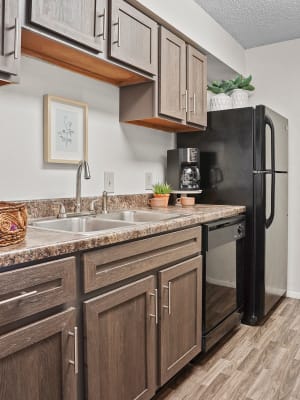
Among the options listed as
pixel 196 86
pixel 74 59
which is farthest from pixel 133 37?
pixel 196 86

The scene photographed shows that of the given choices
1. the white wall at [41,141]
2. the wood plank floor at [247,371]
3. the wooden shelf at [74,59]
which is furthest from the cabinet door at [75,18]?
the wood plank floor at [247,371]

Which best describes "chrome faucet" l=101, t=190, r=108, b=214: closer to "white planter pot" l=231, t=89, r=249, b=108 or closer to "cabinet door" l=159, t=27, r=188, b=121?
"cabinet door" l=159, t=27, r=188, b=121

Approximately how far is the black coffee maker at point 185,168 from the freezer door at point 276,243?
20.2 inches

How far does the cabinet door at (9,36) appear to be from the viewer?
1221 millimetres

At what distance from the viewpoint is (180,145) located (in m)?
2.86

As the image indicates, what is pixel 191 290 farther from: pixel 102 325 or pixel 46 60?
pixel 46 60

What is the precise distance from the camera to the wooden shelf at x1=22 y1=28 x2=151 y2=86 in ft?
4.84

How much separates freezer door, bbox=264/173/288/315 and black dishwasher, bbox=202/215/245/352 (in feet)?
0.92

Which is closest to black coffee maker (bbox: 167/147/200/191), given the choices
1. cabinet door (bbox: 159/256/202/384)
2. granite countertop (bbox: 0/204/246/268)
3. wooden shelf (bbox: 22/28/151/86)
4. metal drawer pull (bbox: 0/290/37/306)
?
wooden shelf (bbox: 22/28/151/86)

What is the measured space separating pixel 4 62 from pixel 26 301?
836 mm

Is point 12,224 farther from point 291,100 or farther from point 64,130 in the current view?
point 291,100

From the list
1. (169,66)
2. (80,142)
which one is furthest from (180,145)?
(80,142)

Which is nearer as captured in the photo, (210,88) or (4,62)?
(4,62)

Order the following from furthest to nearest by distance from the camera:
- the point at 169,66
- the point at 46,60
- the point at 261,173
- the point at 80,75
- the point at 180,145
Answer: the point at 180,145 → the point at 261,173 → the point at 169,66 → the point at 80,75 → the point at 46,60
